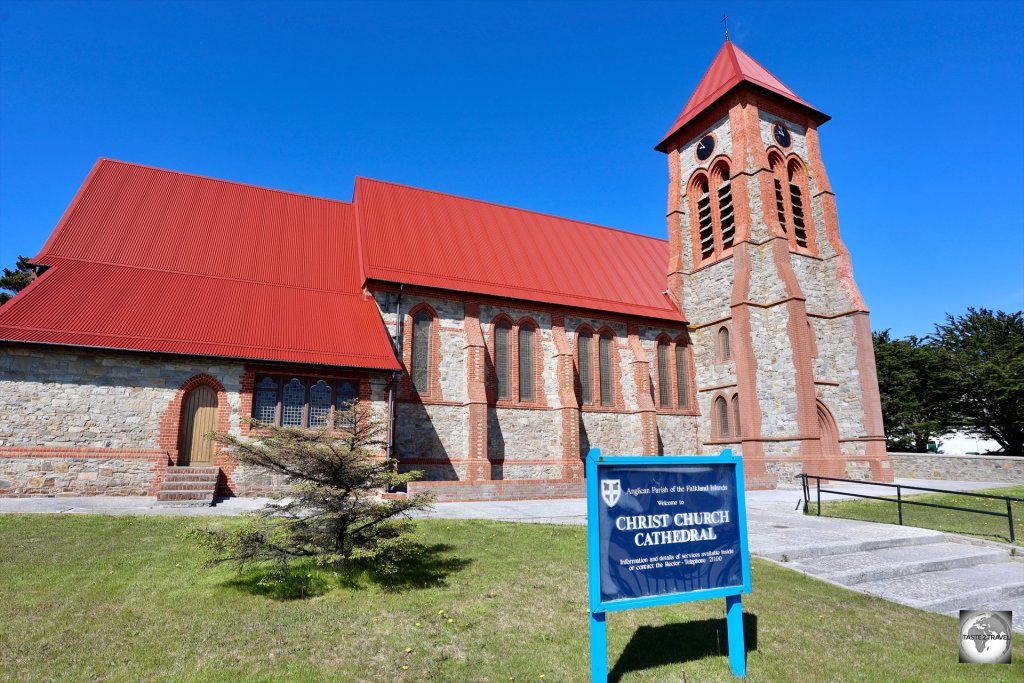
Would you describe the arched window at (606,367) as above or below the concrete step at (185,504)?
above

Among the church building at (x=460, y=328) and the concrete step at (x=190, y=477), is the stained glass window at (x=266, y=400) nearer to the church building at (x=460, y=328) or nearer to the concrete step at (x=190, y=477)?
the church building at (x=460, y=328)

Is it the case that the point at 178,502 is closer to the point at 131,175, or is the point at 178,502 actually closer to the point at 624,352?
the point at 131,175

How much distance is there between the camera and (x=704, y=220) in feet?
93.1

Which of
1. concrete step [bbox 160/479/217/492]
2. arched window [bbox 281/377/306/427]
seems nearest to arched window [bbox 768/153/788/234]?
arched window [bbox 281/377/306/427]

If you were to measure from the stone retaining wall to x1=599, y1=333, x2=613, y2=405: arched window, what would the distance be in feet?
41.0

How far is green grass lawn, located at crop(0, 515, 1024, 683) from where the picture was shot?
4.77 metres

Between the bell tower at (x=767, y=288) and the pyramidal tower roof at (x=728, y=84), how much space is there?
0.35 feet

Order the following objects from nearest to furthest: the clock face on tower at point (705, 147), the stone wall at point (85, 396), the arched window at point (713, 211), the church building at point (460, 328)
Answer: the stone wall at point (85, 396) < the church building at point (460, 328) < the arched window at point (713, 211) < the clock face on tower at point (705, 147)

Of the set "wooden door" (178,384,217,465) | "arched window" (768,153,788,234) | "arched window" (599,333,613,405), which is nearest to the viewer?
"wooden door" (178,384,217,465)

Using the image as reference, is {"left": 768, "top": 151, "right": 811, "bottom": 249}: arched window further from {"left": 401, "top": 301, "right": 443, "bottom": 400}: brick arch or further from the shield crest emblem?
the shield crest emblem

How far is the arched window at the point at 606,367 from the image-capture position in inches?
969

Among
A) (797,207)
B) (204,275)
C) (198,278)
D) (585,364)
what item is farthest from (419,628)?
(797,207)

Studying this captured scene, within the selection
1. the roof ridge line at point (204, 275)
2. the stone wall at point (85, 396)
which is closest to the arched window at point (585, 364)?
the roof ridge line at point (204, 275)

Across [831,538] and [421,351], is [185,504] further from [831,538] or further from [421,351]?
[831,538]
